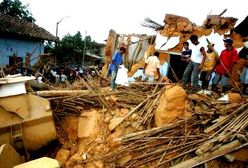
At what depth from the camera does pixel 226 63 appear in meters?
8.99

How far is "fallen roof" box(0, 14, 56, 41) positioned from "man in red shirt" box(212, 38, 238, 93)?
1591 cm

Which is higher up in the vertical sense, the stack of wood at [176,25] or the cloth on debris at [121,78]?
the stack of wood at [176,25]

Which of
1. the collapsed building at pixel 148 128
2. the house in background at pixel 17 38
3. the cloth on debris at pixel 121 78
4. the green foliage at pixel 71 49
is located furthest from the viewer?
the green foliage at pixel 71 49

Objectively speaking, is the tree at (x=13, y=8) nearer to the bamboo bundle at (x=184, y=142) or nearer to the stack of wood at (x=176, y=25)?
the stack of wood at (x=176, y=25)

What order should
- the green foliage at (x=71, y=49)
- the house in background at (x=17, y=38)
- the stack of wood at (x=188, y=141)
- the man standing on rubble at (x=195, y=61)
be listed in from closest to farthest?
the stack of wood at (x=188, y=141) < the man standing on rubble at (x=195, y=61) < the house in background at (x=17, y=38) < the green foliage at (x=71, y=49)

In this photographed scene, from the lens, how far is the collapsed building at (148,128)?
6.21 m

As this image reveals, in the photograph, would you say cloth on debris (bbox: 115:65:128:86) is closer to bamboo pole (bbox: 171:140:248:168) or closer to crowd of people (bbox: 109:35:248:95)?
crowd of people (bbox: 109:35:248:95)

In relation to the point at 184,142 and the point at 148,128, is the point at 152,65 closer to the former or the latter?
the point at 148,128

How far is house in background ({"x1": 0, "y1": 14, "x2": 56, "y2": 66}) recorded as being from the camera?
69.7 feet

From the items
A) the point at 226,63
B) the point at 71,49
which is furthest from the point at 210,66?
the point at 71,49

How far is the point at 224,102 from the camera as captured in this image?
24.6ft

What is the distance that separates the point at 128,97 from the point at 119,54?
1.76 metres

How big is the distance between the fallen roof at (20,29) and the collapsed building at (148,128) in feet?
46.3

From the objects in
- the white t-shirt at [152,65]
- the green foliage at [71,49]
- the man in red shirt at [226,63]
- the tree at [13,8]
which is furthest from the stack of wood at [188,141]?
the tree at [13,8]
